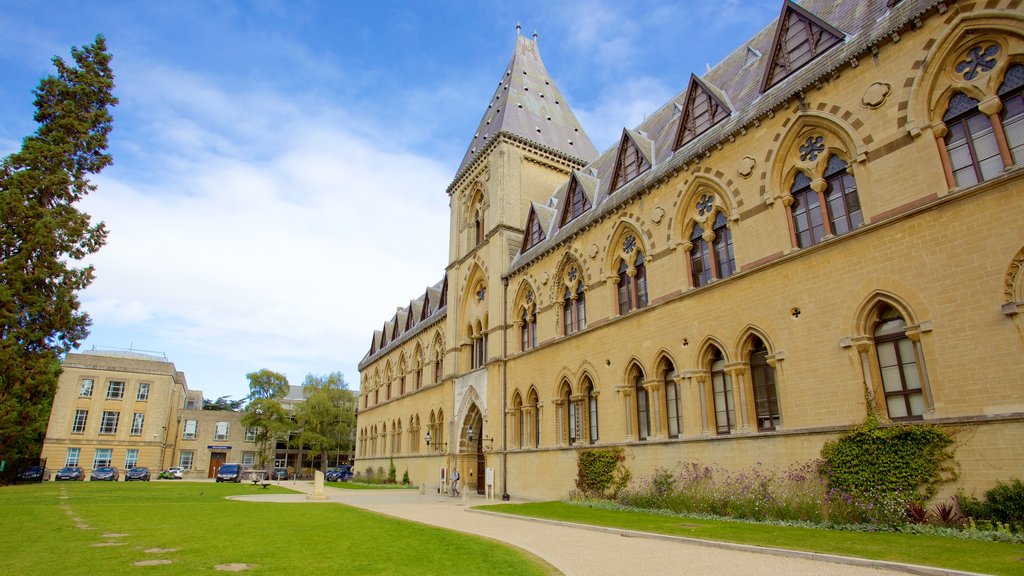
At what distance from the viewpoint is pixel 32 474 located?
46562mm

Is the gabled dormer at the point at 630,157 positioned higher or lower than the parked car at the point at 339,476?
higher

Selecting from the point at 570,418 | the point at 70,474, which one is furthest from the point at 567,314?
the point at 70,474

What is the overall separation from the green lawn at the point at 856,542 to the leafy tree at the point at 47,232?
21.3m

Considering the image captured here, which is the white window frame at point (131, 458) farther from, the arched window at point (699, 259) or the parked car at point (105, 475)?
the arched window at point (699, 259)

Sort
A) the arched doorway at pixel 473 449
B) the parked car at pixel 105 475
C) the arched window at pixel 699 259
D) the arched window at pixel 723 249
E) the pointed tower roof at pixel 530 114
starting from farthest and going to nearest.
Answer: the parked car at pixel 105 475
the pointed tower roof at pixel 530 114
the arched doorway at pixel 473 449
the arched window at pixel 699 259
the arched window at pixel 723 249

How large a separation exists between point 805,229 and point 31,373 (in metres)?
27.6

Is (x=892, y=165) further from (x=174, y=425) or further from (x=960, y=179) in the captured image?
(x=174, y=425)

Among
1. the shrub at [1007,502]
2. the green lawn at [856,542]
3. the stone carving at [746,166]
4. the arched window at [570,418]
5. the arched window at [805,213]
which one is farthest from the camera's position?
the arched window at [570,418]

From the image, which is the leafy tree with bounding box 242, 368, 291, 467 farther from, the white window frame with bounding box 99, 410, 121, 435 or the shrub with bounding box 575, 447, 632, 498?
the shrub with bounding box 575, 447, 632, 498

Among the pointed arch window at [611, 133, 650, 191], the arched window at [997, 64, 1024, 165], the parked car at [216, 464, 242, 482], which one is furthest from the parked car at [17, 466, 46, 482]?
the arched window at [997, 64, 1024, 165]

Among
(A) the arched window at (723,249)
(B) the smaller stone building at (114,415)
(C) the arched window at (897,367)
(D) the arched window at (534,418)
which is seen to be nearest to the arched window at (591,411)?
(D) the arched window at (534,418)

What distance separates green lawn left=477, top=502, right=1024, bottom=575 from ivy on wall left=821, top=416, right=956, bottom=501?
45.2 inches

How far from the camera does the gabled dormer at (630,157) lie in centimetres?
2206

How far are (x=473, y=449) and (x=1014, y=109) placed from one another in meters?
26.8
